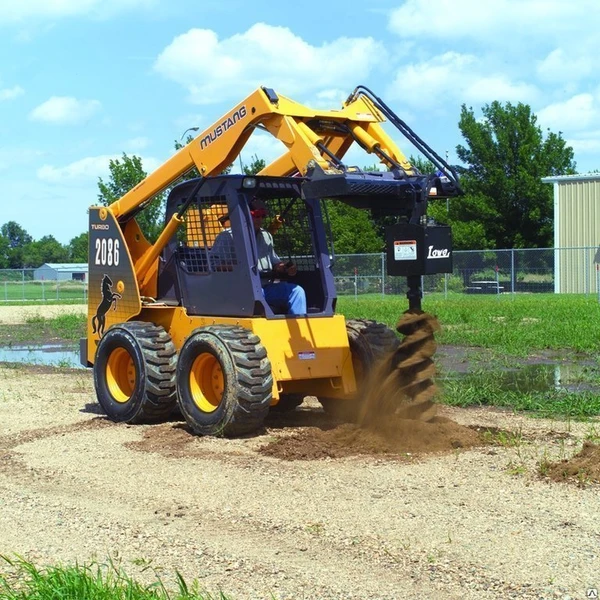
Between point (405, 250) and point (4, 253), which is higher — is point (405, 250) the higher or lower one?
the lower one

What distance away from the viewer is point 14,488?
7629 mm

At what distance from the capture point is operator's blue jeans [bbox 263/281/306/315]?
9.87 metres

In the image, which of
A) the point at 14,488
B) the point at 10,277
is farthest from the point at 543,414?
the point at 10,277

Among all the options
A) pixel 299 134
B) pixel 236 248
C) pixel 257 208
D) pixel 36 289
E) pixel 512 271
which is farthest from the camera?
pixel 36 289

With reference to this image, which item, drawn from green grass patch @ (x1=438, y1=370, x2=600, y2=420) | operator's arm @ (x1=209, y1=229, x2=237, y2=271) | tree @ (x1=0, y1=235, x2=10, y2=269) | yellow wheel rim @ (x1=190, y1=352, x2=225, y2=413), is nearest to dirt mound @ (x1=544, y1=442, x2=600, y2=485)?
green grass patch @ (x1=438, y1=370, x2=600, y2=420)

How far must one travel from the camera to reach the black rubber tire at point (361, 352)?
9.93 metres

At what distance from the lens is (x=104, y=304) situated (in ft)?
38.2

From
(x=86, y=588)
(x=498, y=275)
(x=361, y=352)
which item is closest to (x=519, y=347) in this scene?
(x=361, y=352)

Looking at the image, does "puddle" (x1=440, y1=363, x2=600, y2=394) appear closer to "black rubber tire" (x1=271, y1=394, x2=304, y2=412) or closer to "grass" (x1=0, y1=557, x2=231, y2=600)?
"black rubber tire" (x1=271, y1=394, x2=304, y2=412)

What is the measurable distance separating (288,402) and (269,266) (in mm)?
1710

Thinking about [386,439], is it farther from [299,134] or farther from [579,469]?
[299,134]

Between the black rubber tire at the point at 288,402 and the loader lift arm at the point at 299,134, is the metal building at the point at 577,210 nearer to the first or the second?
the black rubber tire at the point at 288,402

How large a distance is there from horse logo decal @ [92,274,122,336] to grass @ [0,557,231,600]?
650 centimetres

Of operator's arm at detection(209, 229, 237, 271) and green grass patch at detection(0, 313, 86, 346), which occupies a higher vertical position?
operator's arm at detection(209, 229, 237, 271)
